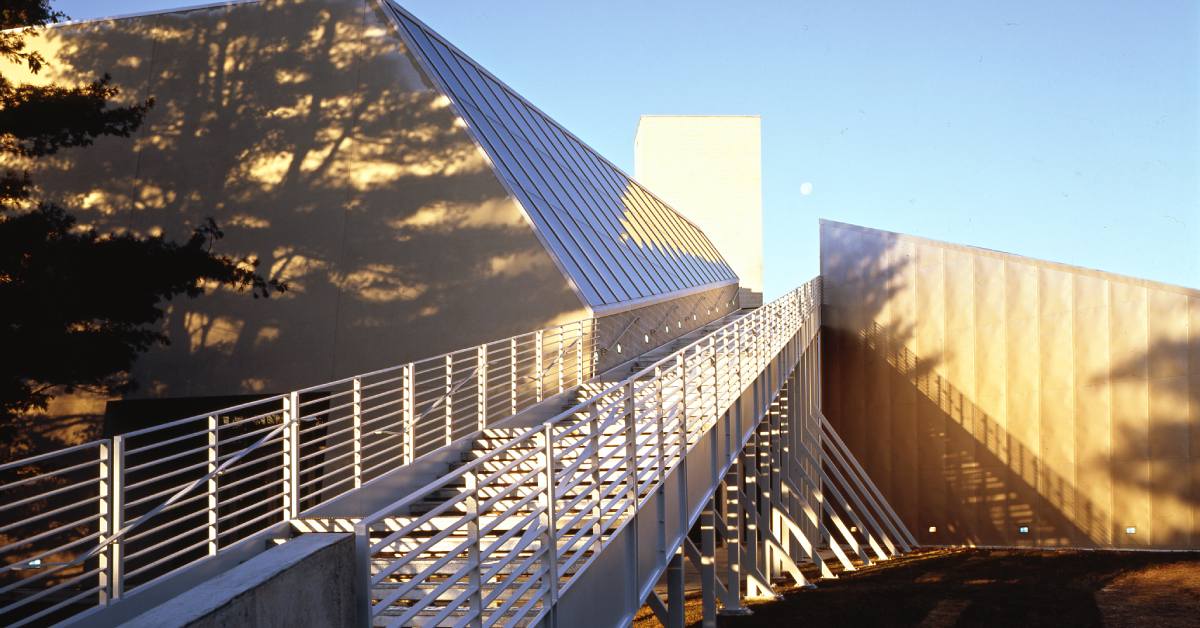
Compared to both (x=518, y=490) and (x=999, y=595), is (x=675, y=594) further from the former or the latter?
(x=999, y=595)

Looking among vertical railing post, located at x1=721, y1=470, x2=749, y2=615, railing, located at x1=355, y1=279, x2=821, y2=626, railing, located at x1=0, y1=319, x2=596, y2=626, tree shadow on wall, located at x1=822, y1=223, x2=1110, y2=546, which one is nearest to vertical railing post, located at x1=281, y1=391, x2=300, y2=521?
railing, located at x1=355, y1=279, x2=821, y2=626

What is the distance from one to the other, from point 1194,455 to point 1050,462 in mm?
3175

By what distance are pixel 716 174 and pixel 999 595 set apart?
45.7 meters

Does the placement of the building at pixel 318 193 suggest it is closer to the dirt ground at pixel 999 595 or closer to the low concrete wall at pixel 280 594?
the dirt ground at pixel 999 595

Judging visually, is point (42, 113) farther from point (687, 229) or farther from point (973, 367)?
point (687, 229)

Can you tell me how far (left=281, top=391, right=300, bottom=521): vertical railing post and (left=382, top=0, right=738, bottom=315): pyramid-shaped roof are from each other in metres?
8.25

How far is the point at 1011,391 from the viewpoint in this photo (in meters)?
27.8

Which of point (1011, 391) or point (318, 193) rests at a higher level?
point (318, 193)

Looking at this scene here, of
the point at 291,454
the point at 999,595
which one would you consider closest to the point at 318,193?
the point at 291,454

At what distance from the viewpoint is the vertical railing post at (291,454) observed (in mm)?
8258

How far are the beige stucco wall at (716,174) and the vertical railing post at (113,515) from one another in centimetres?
5596

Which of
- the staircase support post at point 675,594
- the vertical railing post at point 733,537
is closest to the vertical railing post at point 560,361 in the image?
the vertical railing post at point 733,537

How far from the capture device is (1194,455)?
2567cm

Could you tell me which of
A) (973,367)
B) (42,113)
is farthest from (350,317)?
(973,367)
